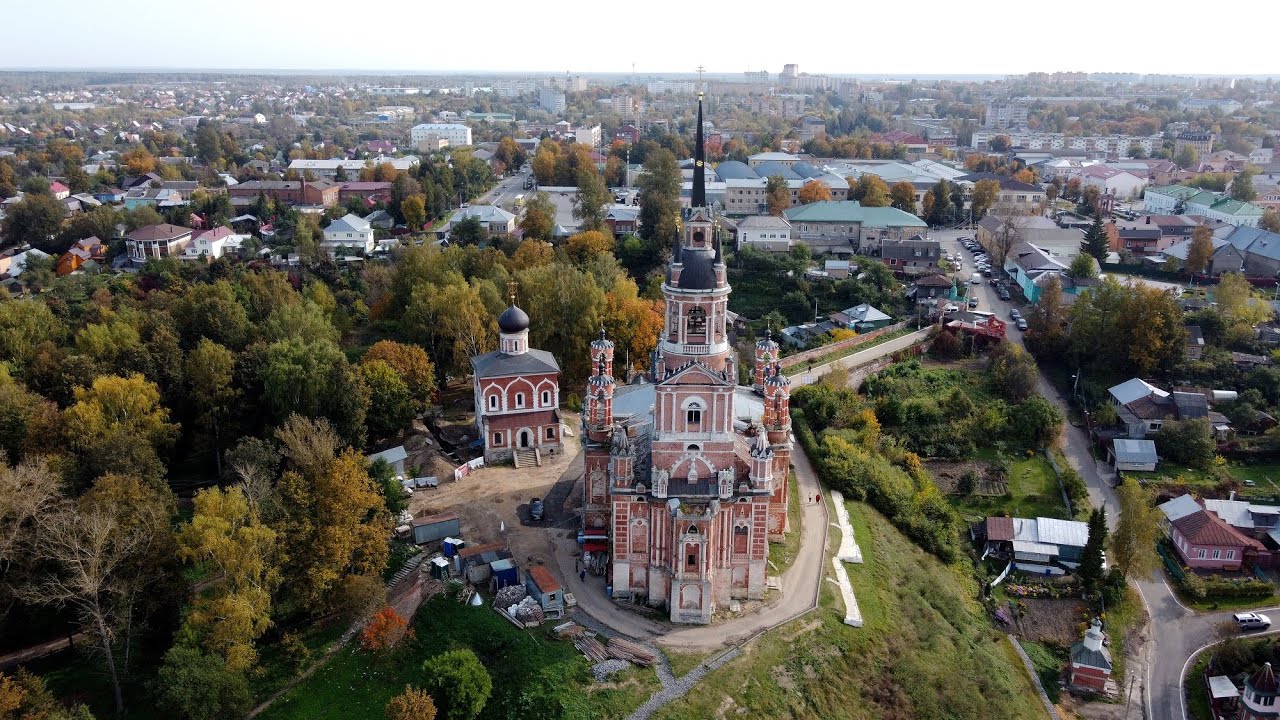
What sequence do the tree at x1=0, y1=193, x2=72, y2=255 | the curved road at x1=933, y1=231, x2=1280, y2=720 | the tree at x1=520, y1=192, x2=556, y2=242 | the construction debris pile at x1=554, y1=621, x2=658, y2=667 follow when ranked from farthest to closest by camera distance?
the tree at x1=0, y1=193, x2=72, y2=255 → the tree at x1=520, y1=192, x2=556, y2=242 → the curved road at x1=933, y1=231, x2=1280, y2=720 → the construction debris pile at x1=554, y1=621, x2=658, y2=667

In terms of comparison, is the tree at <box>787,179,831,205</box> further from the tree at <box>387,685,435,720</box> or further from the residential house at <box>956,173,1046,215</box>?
the tree at <box>387,685,435,720</box>

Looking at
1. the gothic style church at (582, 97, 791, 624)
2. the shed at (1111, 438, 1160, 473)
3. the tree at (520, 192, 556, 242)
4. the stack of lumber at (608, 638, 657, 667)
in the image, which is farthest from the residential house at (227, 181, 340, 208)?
the shed at (1111, 438, 1160, 473)

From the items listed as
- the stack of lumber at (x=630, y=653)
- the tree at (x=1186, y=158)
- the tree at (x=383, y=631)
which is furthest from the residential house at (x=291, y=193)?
the tree at (x=1186, y=158)

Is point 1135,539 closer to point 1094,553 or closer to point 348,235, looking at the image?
point 1094,553

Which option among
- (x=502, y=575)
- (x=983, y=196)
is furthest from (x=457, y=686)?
(x=983, y=196)

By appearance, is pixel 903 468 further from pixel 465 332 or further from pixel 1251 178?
pixel 1251 178

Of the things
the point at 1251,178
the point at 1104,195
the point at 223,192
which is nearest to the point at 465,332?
the point at 223,192

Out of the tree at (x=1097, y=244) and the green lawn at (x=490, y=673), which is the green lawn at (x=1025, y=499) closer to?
the green lawn at (x=490, y=673)
